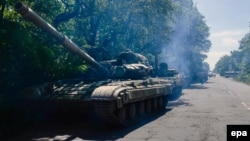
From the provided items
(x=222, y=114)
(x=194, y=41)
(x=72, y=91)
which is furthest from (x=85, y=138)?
(x=194, y=41)

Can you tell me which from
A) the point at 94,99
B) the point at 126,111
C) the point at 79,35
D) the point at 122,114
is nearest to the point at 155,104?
the point at 126,111

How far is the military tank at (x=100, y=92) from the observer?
8.64m

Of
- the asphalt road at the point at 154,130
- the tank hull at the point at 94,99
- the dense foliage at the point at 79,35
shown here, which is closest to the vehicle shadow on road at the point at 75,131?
the asphalt road at the point at 154,130

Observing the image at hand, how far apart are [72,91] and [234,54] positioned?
101357mm

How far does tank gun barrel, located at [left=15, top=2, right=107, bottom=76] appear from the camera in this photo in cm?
798

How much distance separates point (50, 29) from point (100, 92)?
2278mm

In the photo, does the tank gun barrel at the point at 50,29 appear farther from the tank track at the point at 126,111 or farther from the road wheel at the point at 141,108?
the tank track at the point at 126,111

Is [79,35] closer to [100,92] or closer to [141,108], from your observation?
[141,108]

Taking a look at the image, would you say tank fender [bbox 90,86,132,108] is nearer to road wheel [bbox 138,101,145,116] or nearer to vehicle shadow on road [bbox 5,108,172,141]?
vehicle shadow on road [bbox 5,108,172,141]

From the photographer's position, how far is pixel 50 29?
923 centimetres

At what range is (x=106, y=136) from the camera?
27.9 ft

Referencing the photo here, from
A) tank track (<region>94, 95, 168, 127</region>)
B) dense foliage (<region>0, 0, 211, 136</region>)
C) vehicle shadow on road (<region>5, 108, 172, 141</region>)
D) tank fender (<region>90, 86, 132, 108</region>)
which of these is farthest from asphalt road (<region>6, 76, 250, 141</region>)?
dense foliage (<region>0, 0, 211, 136</region>)

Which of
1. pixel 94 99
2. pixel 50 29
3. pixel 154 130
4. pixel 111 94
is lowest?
pixel 154 130

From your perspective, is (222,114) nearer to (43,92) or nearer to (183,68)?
(43,92)
